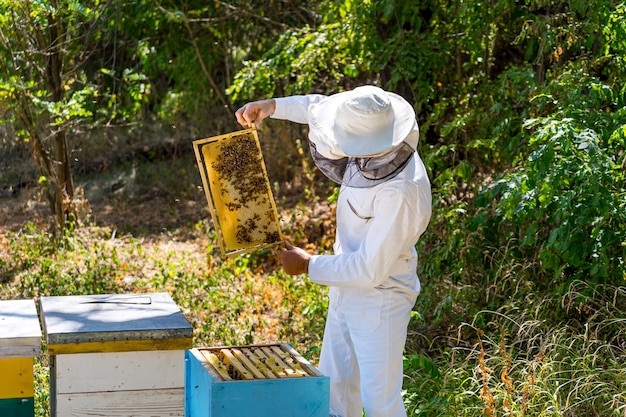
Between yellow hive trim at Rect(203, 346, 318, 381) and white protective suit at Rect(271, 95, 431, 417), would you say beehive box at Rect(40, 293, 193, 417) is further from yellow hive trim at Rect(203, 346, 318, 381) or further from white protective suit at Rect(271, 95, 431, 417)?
white protective suit at Rect(271, 95, 431, 417)

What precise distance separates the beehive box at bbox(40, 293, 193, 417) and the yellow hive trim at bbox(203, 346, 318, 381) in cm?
25

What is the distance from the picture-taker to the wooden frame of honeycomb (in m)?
2.76

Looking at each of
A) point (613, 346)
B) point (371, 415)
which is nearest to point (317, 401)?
Answer: point (371, 415)

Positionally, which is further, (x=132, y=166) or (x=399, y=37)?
(x=132, y=166)

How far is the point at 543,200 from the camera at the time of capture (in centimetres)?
387

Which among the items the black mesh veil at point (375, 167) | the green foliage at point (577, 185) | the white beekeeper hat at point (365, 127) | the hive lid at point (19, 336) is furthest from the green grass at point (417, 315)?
the hive lid at point (19, 336)

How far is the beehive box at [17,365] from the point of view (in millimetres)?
2406

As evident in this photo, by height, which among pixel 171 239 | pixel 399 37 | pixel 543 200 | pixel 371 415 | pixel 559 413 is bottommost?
pixel 171 239

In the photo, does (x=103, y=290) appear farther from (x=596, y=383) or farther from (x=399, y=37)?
(x=596, y=383)

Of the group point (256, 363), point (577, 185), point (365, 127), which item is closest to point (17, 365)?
point (256, 363)

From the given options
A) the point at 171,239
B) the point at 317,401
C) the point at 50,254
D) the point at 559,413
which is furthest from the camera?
the point at 171,239

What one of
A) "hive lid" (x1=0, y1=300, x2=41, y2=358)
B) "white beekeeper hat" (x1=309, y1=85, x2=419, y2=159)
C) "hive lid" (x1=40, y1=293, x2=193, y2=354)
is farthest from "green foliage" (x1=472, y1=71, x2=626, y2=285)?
"hive lid" (x1=0, y1=300, x2=41, y2=358)

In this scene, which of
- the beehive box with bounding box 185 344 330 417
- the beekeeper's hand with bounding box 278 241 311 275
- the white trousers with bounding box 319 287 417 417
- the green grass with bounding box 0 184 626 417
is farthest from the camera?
the green grass with bounding box 0 184 626 417

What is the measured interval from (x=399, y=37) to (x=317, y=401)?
11.6 ft
